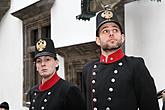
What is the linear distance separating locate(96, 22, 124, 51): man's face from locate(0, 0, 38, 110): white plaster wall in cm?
514

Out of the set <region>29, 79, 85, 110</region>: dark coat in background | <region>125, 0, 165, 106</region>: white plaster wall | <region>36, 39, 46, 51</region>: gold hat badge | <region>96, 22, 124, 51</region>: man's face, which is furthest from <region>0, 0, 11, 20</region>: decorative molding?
<region>96, 22, 124, 51</region>: man's face

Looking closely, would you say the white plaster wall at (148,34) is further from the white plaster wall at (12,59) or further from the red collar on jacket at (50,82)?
the white plaster wall at (12,59)

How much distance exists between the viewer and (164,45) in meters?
3.54

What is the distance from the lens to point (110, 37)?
2.18 m

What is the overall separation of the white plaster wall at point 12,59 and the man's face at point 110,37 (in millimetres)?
5137

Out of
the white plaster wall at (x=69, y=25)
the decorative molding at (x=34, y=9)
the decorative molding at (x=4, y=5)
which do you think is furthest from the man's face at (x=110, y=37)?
the decorative molding at (x=4, y=5)

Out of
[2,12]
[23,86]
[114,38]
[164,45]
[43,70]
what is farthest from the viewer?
[2,12]

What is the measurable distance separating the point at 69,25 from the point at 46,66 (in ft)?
9.38

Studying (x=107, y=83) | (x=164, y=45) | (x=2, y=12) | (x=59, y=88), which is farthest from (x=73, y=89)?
(x=2, y=12)

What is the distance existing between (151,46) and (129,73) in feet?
5.11

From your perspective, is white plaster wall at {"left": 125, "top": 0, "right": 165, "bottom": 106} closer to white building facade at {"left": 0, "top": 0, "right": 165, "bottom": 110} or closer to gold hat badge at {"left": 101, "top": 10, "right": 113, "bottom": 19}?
white building facade at {"left": 0, "top": 0, "right": 165, "bottom": 110}

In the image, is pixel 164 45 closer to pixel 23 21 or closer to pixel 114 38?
pixel 114 38

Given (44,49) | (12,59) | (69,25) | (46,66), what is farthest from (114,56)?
(12,59)

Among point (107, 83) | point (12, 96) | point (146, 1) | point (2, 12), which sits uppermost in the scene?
point (2, 12)
